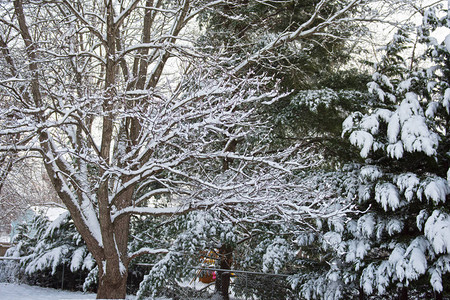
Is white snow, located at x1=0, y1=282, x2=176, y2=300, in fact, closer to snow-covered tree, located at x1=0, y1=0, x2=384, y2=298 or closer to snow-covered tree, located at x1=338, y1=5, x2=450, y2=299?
snow-covered tree, located at x1=0, y1=0, x2=384, y2=298

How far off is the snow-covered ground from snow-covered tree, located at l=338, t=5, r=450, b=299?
6.81 m

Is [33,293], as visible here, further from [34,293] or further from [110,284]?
[110,284]

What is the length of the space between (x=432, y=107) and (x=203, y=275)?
6.79m

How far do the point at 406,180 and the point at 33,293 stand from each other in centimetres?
1043

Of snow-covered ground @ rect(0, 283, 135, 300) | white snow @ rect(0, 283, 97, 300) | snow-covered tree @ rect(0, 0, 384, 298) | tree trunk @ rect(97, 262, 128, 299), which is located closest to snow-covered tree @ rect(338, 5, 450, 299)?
snow-covered tree @ rect(0, 0, 384, 298)

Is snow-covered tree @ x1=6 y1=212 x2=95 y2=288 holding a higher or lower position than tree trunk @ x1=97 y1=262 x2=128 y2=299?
higher

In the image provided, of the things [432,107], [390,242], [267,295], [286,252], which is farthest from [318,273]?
[432,107]

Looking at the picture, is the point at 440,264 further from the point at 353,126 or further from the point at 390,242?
the point at 353,126

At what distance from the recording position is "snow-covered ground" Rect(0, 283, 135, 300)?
10380mm

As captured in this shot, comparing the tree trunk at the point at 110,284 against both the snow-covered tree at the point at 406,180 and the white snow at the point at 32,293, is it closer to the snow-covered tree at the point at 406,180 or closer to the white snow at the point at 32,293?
the snow-covered tree at the point at 406,180

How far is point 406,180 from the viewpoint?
21.6 feet

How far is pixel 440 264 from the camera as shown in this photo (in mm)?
5969

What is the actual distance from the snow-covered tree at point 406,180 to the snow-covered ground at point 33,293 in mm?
6809

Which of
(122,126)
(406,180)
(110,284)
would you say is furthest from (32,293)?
(406,180)
